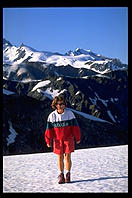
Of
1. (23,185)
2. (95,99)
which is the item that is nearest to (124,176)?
(23,185)

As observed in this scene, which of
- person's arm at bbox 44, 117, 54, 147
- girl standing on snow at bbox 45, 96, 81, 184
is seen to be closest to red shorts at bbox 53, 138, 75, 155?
girl standing on snow at bbox 45, 96, 81, 184

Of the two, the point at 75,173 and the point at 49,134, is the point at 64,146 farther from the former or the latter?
the point at 75,173

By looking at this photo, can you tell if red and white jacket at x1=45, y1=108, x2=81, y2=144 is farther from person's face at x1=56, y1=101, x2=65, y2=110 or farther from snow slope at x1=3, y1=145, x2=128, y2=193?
snow slope at x1=3, y1=145, x2=128, y2=193

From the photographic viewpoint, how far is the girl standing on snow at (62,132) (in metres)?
4.69

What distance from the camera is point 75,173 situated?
5254 millimetres

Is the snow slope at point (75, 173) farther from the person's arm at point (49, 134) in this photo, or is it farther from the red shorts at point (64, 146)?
the person's arm at point (49, 134)

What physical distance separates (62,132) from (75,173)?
99 centimetres

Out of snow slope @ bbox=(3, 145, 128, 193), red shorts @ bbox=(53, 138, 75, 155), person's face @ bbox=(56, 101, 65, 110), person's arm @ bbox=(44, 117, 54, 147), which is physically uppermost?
person's face @ bbox=(56, 101, 65, 110)

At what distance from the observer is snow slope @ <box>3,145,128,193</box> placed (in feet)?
14.8

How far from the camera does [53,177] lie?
16.5ft

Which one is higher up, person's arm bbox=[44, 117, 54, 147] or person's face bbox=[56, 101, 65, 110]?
person's face bbox=[56, 101, 65, 110]

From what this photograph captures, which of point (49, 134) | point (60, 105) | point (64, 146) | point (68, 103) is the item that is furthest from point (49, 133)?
point (68, 103)

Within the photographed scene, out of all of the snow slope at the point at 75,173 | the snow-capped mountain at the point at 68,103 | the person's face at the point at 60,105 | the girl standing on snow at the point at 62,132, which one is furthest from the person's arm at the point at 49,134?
the snow-capped mountain at the point at 68,103
